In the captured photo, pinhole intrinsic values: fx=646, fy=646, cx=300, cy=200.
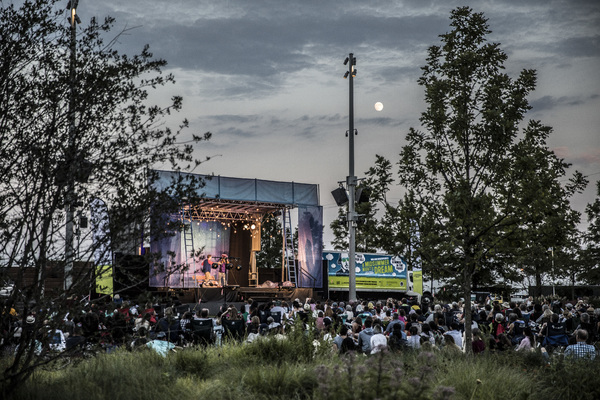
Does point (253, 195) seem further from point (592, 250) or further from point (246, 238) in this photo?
point (592, 250)

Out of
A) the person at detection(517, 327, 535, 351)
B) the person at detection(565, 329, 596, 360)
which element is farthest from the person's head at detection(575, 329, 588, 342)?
the person at detection(517, 327, 535, 351)

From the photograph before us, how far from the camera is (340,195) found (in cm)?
2128

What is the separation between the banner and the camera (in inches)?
1389

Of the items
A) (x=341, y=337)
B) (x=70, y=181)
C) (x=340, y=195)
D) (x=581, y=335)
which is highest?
(x=340, y=195)

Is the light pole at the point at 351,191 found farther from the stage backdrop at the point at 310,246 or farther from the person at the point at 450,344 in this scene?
the stage backdrop at the point at 310,246

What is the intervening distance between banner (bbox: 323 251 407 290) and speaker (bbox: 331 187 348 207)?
46.0 feet

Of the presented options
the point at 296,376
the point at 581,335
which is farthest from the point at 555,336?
the point at 296,376

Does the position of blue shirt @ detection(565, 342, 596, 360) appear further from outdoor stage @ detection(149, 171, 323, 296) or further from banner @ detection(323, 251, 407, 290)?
banner @ detection(323, 251, 407, 290)

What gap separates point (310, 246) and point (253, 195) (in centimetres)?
424

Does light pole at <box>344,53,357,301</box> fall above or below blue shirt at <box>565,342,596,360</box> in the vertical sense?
above

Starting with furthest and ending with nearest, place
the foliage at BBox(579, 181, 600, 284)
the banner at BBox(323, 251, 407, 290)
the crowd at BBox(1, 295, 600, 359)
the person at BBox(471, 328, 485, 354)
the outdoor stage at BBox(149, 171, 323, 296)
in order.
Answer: the foliage at BBox(579, 181, 600, 284), the banner at BBox(323, 251, 407, 290), the outdoor stage at BBox(149, 171, 323, 296), the person at BBox(471, 328, 485, 354), the crowd at BBox(1, 295, 600, 359)

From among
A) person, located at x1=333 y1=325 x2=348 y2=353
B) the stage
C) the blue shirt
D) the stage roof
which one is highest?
the stage roof

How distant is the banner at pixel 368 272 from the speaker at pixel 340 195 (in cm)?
1403

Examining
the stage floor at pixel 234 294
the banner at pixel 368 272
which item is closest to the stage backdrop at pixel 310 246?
the stage floor at pixel 234 294
